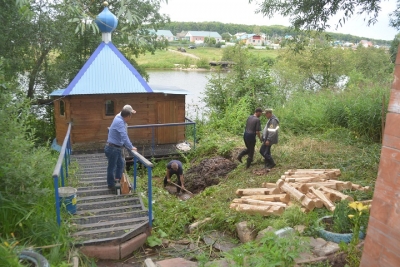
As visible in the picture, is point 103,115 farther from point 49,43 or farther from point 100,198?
point 49,43

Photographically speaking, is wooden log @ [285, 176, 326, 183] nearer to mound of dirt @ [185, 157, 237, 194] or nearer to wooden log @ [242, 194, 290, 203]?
wooden log @ [242, 194, 290, 203]

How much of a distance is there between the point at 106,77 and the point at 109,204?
21.5 ft

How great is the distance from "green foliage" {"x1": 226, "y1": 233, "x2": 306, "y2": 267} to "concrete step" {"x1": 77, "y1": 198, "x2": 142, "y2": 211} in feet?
9.15

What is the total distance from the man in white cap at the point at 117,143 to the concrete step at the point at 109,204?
1.94 ft

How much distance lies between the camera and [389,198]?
10.5ft

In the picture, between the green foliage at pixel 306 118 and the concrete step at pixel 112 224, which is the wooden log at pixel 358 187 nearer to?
the concrete step at pixel 112 224

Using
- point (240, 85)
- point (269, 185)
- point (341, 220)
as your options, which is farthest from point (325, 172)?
point (240, 85)

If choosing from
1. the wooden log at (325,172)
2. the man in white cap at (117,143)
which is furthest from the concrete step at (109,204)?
the wooden log at (325,172)

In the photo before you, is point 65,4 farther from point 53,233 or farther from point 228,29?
point 228,29

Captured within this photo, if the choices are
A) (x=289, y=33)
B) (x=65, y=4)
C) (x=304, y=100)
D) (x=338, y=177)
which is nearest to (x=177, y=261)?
(x=65, y=4)

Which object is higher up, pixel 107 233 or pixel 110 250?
pixel 107 233

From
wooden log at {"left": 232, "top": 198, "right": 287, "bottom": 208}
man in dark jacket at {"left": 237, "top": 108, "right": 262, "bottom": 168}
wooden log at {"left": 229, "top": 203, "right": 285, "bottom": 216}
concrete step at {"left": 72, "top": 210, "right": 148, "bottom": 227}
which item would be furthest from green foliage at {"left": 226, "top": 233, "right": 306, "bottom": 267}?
man in dark jacket at {"left": 237, "top": 108, "right": 262, "bottom": 168}

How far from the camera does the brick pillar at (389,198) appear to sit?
3109 millimetres

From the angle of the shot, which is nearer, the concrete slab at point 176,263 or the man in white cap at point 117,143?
the concrete slab at point 176,263
